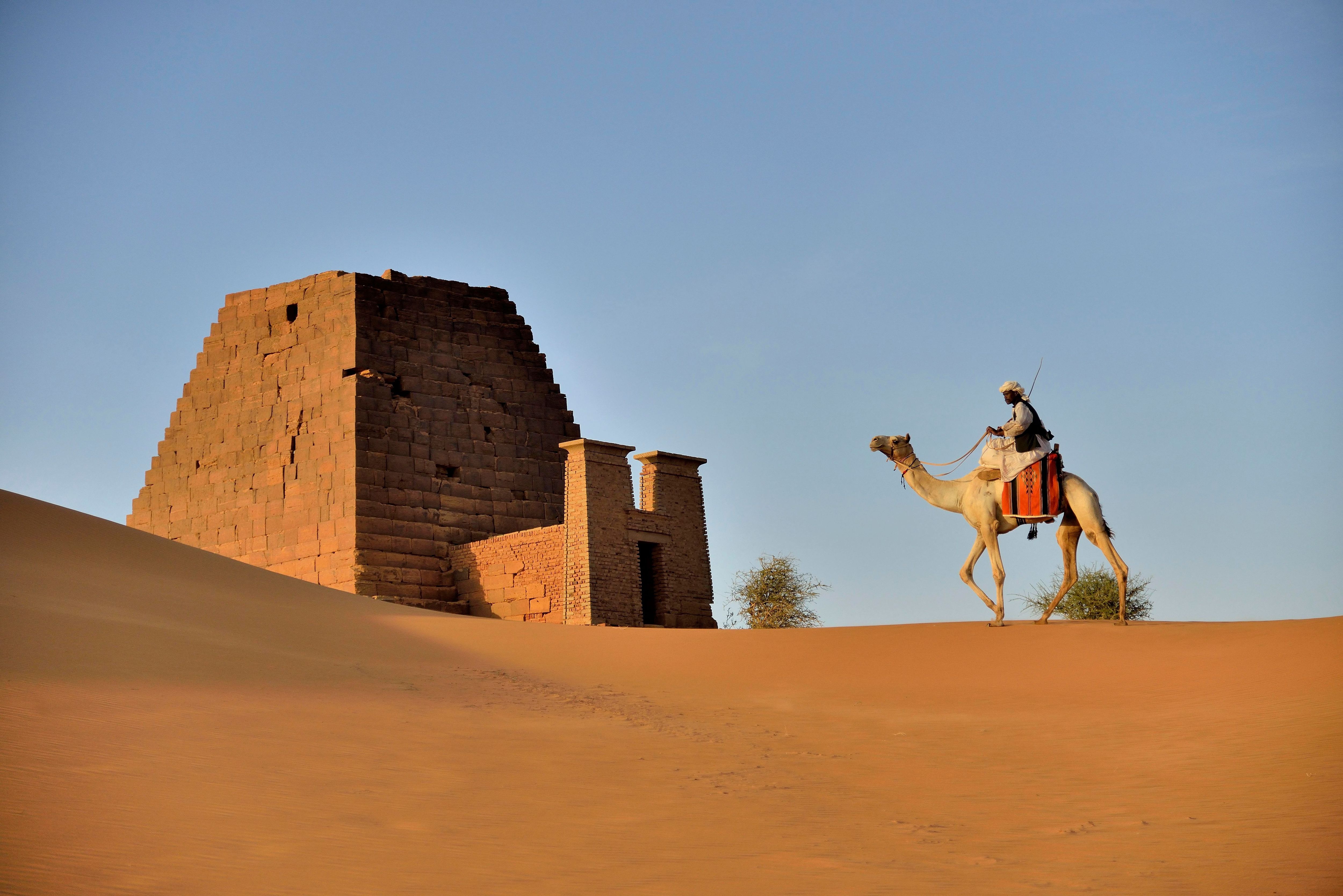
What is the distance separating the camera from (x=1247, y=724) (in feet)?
35.2

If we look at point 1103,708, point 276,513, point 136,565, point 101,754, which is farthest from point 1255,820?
point 276,513

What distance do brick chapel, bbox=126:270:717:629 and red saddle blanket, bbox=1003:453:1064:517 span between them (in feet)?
32.1

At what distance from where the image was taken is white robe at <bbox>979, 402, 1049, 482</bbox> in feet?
Result: 50.1

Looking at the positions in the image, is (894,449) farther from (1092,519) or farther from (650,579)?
(650,579)

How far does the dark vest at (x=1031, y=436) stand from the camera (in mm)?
15336

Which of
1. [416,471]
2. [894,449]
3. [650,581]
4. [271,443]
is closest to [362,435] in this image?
[416,471]

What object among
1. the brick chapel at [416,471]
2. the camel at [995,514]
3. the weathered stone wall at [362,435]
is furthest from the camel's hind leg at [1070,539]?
the weathered stone wall at [362,435]

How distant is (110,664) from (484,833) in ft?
16.5

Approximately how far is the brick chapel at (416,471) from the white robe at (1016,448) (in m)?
9.55

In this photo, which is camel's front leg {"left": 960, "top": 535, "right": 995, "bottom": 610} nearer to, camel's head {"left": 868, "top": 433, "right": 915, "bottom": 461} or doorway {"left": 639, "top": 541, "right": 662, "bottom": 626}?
camel's head {"left": 868, "top": 433, "right": 915, "bottom": 461}

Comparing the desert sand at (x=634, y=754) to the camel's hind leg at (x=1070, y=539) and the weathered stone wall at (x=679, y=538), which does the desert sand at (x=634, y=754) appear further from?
the weathered stone wall at (x=679, y=538)

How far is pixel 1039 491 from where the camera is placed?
15.1 meters

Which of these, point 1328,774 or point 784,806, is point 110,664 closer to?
point 784,806

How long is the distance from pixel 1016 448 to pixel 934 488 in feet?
6.09
